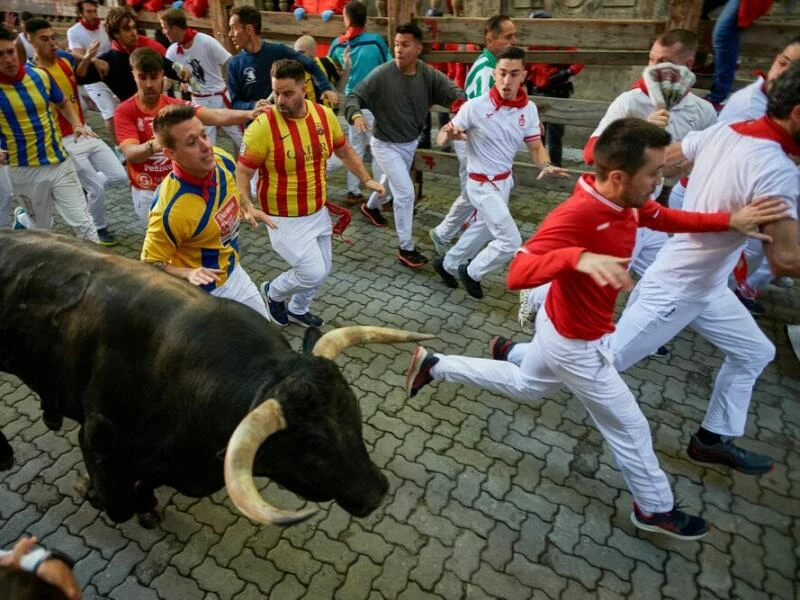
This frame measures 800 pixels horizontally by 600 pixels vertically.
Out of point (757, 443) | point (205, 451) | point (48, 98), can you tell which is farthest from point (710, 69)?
point (48, 98)

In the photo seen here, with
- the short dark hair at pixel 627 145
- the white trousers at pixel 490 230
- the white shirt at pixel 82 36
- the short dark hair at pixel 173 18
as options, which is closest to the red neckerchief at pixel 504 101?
the white trousers at pixel 490 230

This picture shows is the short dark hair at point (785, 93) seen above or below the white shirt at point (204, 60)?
above

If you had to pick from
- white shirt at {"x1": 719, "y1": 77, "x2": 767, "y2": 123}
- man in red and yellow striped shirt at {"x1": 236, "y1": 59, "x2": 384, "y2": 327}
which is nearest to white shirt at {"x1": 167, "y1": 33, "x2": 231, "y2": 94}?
man in red and yellow striped shirt at {"x1": 236, "y1": 59, "x2": 384, "y2": 327}

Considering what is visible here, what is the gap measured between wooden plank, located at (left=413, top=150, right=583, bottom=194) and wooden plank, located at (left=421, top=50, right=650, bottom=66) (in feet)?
4.71

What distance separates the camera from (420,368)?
4.18 m

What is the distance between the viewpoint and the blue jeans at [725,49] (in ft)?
19.4

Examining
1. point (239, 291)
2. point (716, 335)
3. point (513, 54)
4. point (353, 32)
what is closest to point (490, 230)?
point (513, 54)

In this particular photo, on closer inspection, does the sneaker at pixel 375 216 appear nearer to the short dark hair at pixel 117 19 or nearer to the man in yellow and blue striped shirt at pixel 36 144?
the man in yellow and blue striped shirt at pixel 36 144

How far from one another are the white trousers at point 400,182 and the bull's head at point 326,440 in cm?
405

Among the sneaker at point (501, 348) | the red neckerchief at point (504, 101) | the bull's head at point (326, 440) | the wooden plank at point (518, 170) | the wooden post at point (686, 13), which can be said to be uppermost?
the wooden post at point (686, 13)

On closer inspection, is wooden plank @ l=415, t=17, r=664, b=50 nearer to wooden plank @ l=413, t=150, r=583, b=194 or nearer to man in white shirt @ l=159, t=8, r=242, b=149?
wooden plank @ l=413, t=150, r=583, b=194

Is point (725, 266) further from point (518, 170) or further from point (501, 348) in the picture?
point (518, 170)

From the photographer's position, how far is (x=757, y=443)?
4.30 meters

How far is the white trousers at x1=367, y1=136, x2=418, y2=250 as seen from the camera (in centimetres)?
665
